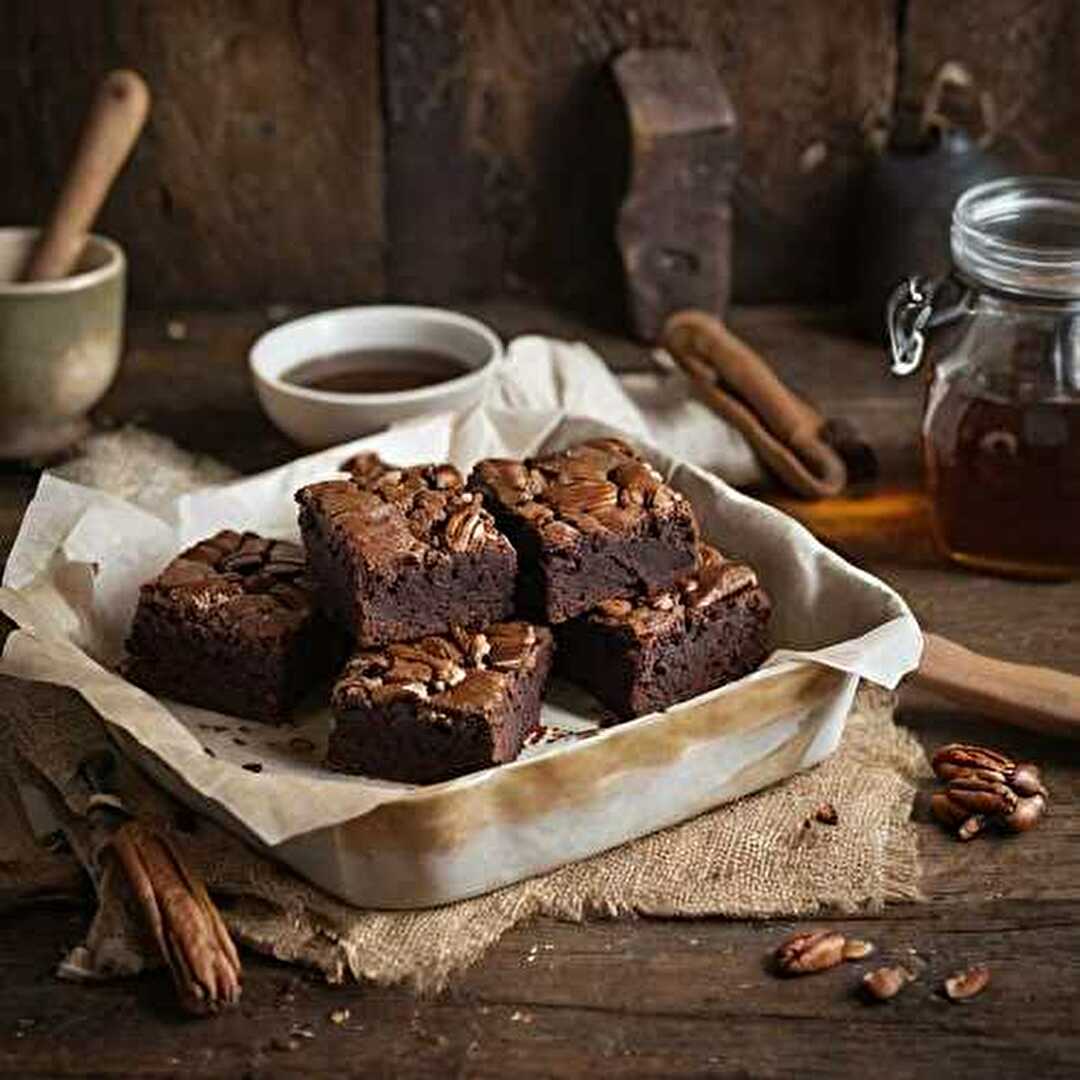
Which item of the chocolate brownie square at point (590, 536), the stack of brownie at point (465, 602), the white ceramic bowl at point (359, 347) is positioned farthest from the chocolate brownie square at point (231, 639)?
the white ceramic bowl at point (359, 347)

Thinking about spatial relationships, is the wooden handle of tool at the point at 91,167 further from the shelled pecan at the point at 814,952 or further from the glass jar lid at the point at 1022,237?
Answer: the shelled pecan at the point at 814,952

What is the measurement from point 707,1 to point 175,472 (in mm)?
972

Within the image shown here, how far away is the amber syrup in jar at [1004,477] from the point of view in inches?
84.3

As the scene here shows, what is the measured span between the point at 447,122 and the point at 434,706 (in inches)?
53.1

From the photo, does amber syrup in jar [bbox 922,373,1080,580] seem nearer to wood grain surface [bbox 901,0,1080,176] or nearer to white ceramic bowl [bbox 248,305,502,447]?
white ceramic bowl [bbox 248,305,502,447]

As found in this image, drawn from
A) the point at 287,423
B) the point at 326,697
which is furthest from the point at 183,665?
the point at 287,423

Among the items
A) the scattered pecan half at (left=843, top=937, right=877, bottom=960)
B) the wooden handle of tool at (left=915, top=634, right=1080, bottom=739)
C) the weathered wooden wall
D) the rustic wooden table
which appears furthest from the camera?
the weathered wooden wall

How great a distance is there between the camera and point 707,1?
110 inches

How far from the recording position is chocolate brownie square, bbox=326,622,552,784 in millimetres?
1685

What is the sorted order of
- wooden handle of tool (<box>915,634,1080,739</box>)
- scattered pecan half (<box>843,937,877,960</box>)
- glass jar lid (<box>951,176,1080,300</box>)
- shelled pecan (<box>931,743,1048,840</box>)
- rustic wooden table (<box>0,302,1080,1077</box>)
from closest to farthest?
rustic wooden table (<box>0,302,1080,1077</box>) → scattered pecan half (<box>843,937,877,960</box>) → shelled pecan (<box>931,743,1048,840</box>) → wooden handle of tool (<box>915,634,1080,739</box>) → glass jar lid (<box>951,176,1080,300</box>)

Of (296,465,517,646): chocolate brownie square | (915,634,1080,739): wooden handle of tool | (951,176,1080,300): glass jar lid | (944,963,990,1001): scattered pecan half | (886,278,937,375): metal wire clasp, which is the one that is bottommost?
(944,963,990,1001): scattered pecan half

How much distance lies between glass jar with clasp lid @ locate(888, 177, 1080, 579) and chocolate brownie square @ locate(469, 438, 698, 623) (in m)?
0.42

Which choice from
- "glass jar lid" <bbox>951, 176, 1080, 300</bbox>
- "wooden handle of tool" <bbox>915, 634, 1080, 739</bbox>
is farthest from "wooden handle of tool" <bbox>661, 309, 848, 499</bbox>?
"wooden handle of tool" <bbox>915, 634, 1080, 739</bbox>

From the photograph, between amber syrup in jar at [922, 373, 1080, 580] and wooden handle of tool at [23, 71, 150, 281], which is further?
wooden handle of tool at [23, 71, 150, 281]
